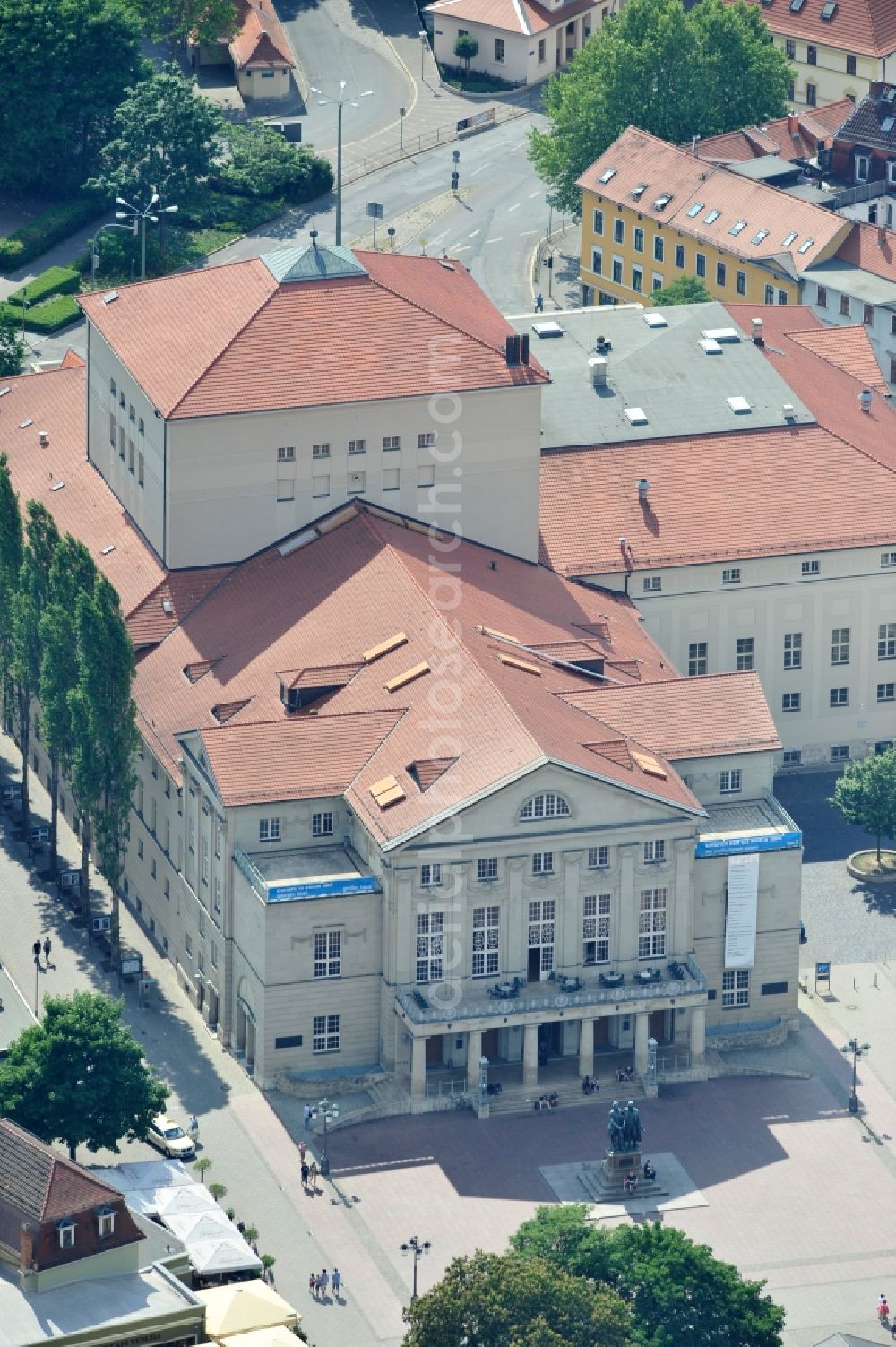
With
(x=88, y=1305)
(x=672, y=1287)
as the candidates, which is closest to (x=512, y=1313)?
(x=672, y=1287)

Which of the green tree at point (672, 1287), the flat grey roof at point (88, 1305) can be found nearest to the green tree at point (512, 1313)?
the green tree at point (672, 1287)

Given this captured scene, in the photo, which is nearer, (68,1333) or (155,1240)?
(68,1333)

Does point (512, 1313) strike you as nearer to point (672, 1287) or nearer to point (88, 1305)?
point (672, 1287)

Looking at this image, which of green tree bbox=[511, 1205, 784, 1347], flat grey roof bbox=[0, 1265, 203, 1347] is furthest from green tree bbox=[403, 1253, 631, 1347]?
flat grey roof bbox=[0, 1265, 203, 1347]

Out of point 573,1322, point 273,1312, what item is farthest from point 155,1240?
point 573,1322

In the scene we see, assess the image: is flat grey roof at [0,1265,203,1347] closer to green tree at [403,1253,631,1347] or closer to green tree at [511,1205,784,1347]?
green tree at [403,1253,631,1347]

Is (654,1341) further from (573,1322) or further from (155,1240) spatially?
(155,1240)
